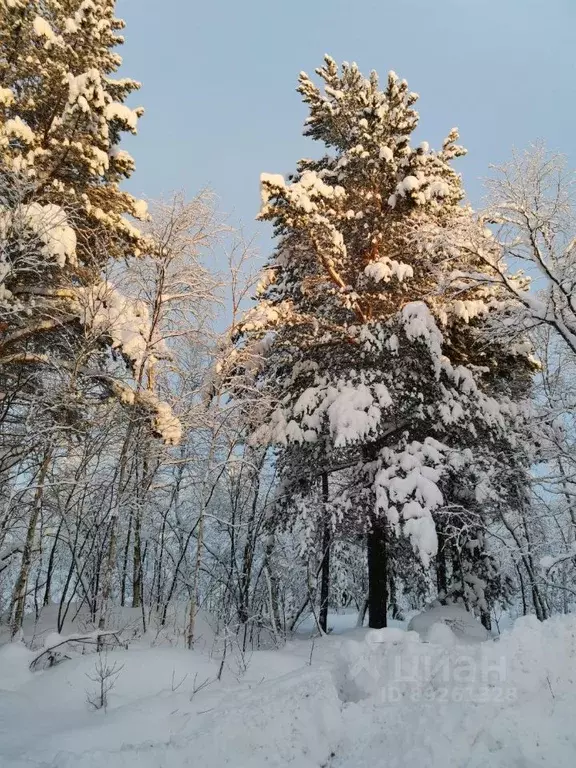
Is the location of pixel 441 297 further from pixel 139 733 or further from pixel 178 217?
pixel 139 733

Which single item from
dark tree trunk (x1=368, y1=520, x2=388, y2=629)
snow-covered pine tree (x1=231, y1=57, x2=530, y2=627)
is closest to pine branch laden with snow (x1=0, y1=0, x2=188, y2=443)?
snow-covered pine tree (x1=231, y1=57, x2=530, y2=627)

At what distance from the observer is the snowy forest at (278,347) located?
8.39 meters

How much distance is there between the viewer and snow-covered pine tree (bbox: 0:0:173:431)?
8352 millimetres

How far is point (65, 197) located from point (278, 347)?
502cm

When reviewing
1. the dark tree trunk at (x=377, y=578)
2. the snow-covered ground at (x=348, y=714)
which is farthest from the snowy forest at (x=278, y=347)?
the snow-covered ground at (x=348, y=714)

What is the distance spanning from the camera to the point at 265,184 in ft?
31.6

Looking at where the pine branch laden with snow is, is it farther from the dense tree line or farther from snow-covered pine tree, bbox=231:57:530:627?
snow-covered pine tree, bbox=231:57:530:627

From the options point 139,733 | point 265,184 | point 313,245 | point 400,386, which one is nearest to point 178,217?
point 265,184

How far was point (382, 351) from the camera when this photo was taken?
9359mm

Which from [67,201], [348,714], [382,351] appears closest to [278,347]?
[382,351]

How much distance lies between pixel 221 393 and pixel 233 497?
4.09m

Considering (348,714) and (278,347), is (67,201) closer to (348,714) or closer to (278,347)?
(278,347)

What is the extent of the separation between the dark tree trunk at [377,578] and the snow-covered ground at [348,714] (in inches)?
151

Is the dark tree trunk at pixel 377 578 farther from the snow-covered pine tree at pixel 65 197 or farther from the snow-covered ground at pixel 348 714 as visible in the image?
the snow-covered pine tree at pixel 65 197
